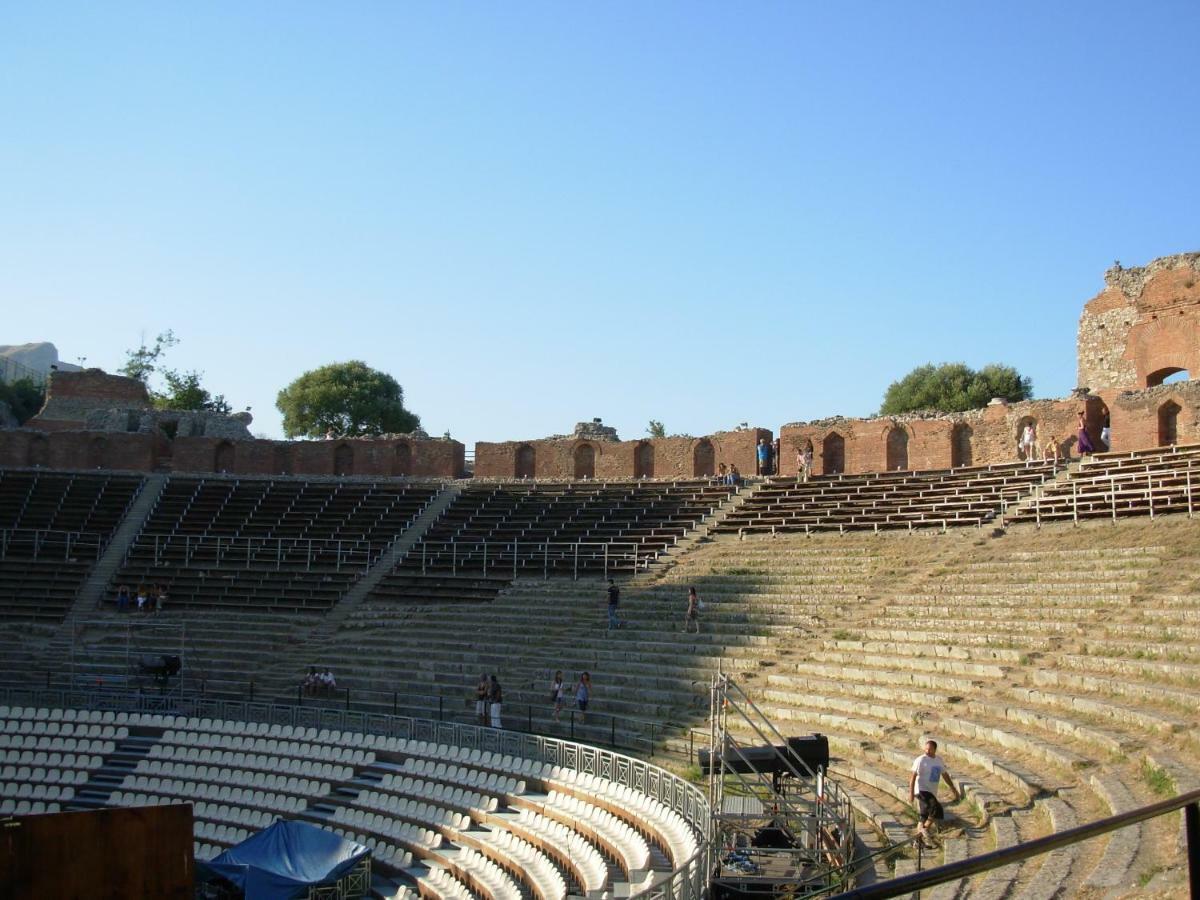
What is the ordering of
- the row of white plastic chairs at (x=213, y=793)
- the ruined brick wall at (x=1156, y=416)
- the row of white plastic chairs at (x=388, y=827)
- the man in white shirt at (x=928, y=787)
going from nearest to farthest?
the man in white shirt at (x=928, y=787) < the row of white plastic chairs at (x=388, y=827) < the row of white plastic chairs at (x=213, y=793) < the ruined brick wall at (x=1156, y=416)

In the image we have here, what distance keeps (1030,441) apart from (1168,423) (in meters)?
3.12

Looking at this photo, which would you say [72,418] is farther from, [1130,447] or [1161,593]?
[1161,593]

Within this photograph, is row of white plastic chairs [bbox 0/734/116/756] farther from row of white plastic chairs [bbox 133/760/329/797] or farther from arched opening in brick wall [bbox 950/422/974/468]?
arched opening in brick wall [bbox 950/422/974/468]

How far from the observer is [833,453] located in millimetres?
35406

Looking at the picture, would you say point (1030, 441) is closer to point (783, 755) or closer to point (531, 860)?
point (783, 755)

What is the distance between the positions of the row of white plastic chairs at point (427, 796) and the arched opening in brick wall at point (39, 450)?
93.1 feet

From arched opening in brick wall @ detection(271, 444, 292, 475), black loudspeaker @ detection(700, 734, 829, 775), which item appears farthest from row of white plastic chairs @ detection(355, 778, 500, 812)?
arched opening in brick wall @ detection(271, 444, 292, 475)

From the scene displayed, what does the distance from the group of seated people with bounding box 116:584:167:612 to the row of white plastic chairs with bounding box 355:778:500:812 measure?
13743 mm

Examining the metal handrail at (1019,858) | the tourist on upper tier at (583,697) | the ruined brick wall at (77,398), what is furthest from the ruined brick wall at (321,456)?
the metal handrail at (1019,858)

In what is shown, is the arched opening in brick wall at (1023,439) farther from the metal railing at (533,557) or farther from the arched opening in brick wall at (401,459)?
the arched opening in brick wall at (401,459)

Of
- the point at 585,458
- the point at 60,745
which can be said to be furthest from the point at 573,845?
the point at 585,458

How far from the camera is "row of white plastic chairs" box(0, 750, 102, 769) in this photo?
20109 mm

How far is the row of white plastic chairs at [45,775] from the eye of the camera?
19625 mm

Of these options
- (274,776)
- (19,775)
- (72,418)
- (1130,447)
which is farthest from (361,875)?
(72,418)
